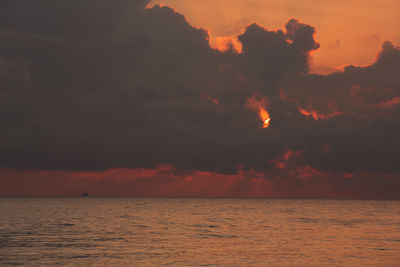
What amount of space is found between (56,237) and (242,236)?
82.4 feet

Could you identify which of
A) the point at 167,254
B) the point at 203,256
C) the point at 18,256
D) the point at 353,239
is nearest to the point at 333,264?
the point at 203,256

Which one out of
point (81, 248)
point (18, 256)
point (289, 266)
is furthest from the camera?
point (81, 248)

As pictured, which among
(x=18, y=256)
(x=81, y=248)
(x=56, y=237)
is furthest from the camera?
(x=56, y=237)

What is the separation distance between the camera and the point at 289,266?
42.1 metres

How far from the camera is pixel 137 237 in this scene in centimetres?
6606

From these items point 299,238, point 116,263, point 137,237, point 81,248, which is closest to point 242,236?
point 299,238

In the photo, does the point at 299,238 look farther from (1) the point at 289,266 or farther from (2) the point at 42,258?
(2) the point at 42,258

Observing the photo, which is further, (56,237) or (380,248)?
(56,237)

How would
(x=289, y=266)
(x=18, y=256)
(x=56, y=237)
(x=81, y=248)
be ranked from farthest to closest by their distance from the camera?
(x=56, y=237) → (x=81, y=248) → (x=18, y=256) → (x=289, y=266)

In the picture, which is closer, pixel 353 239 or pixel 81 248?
pixel 81 248

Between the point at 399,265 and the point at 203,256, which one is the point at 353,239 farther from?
the point at 203,256

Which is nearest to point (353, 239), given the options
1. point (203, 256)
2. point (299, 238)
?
point (299, 238)

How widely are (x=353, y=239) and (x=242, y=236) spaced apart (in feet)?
48.5

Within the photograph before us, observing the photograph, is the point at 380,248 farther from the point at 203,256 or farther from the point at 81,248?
the point at 81,248
